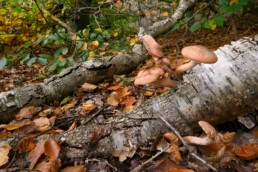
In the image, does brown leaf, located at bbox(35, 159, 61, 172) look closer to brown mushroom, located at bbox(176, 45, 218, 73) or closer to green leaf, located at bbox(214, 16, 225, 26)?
brown mushroom, located at bbox(176, 45, 218, 73)

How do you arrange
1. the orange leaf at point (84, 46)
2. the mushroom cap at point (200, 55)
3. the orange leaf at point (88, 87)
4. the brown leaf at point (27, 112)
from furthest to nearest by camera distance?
the orange leaf at point (84, 46) → the orange leaf at point (88, 87) → the brown leaf at point (27, 112) → the mushroom cap at point (200, 55)

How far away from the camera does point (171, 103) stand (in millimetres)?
1806

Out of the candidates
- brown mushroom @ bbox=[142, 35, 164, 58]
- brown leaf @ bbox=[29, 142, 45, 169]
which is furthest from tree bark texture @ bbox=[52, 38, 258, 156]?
brown mushroom @ bbox=[142, 35, 164, 58]

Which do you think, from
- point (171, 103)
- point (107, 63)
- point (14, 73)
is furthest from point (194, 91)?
point (14, 73)

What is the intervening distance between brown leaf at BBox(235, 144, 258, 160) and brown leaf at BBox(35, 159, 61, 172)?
5.63 ft

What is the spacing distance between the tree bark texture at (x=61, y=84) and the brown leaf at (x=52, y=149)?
135 centimetres

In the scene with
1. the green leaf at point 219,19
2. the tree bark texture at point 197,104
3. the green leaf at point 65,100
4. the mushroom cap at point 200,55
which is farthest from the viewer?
the green leaf at point 65,100

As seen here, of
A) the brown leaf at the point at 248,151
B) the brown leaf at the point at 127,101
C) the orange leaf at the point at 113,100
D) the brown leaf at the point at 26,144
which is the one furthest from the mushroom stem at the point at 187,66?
the brown leaf at the point at 26,144

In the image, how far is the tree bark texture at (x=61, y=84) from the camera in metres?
2.42

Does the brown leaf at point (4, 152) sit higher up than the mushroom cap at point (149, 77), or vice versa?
the mushroom cap at point (149, 77)

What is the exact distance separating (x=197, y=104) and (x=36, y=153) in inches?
68.2

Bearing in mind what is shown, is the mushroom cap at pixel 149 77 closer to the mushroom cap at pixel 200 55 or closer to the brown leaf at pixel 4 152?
the mushroom cap at pixel 200 55

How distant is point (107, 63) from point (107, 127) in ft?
6.72

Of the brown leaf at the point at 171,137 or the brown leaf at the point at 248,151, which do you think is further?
the brown leaf at the point at 171,137
